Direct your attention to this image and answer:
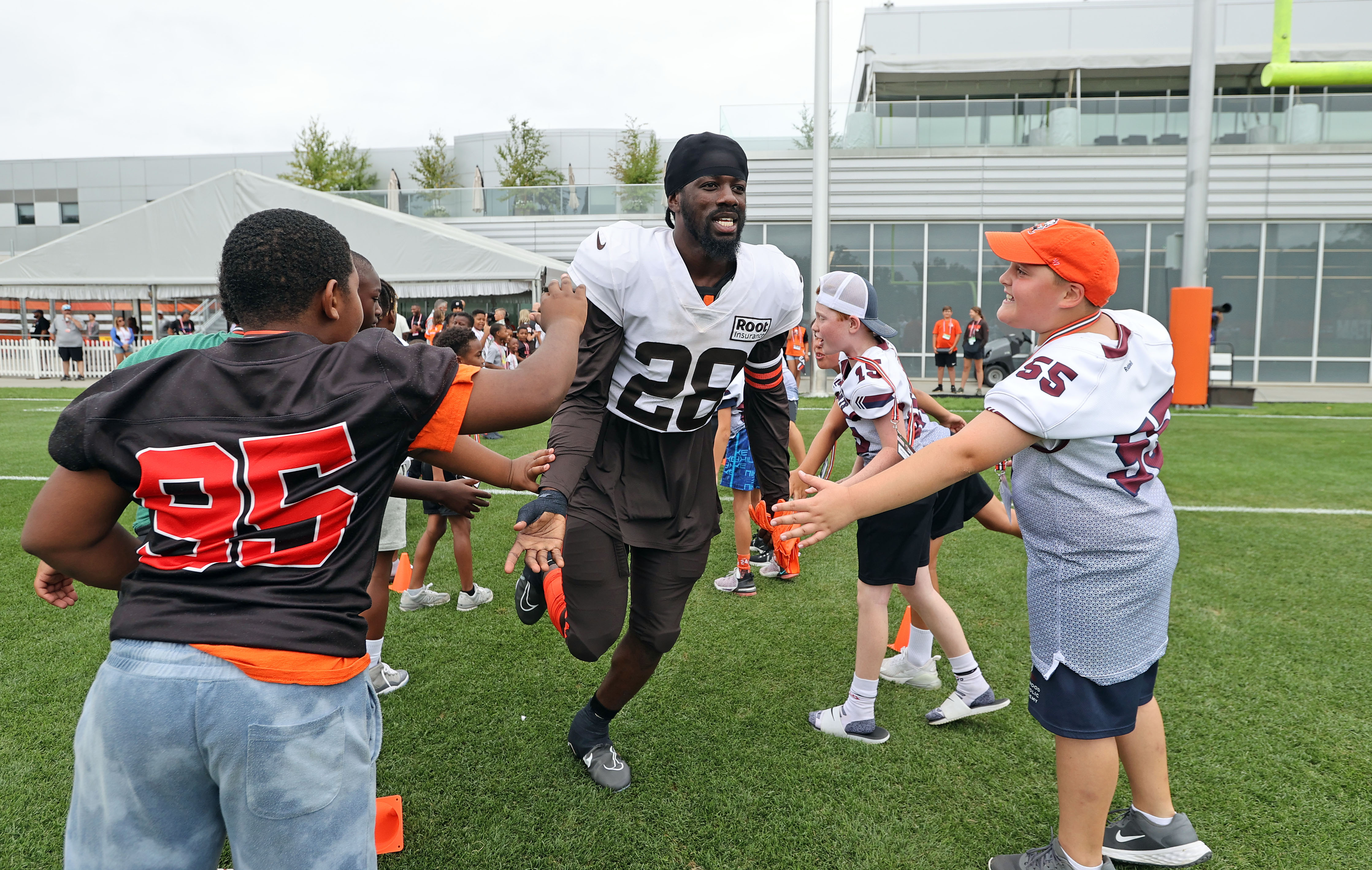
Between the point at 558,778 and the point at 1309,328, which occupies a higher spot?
the point at 1309,328

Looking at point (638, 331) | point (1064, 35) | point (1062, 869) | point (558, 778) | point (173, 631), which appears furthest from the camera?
point (1064, 35)

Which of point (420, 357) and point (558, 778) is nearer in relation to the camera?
point (420, 357)

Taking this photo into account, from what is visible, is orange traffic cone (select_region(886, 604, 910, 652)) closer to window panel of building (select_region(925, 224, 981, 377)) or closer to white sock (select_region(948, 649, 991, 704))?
white sock (select_region(948, 649, 991, 704))

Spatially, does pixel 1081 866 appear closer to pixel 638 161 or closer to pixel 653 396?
pixel 653 396

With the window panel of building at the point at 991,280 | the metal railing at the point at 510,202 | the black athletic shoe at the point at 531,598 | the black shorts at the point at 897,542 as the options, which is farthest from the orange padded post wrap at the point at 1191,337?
the metal railing at the point at 510,202

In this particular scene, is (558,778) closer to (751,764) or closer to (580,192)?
(751,764)

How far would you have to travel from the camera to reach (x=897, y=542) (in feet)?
12.3

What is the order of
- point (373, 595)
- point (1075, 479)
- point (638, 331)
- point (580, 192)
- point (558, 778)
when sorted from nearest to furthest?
point (1075, 479), point (638, 331), point (558, 778), point (373, 595), point (580, 192)

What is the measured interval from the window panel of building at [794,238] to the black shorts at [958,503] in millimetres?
19756

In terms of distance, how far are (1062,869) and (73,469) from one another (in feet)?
9.78

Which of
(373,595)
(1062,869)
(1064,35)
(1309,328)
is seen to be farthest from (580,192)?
(1062,869)

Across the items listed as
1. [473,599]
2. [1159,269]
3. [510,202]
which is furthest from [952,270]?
[473,599]

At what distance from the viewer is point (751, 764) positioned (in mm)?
3559

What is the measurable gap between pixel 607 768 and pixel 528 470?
1676 mm
